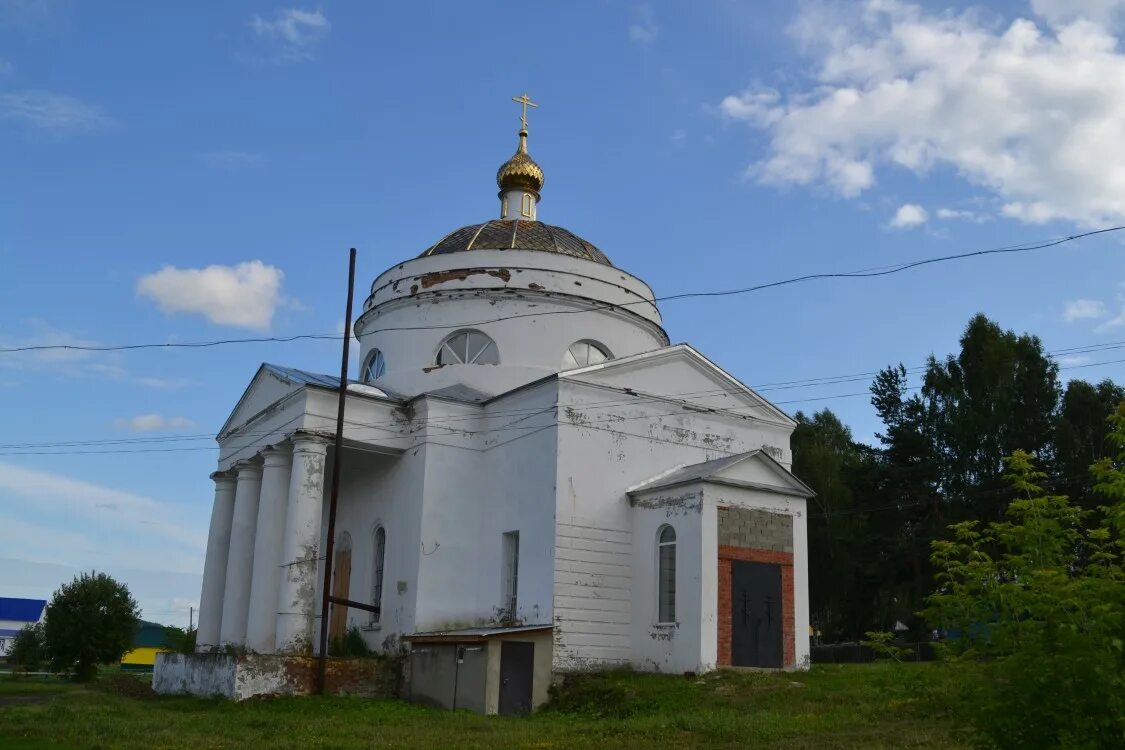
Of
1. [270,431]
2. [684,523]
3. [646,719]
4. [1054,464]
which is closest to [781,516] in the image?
[684,523]

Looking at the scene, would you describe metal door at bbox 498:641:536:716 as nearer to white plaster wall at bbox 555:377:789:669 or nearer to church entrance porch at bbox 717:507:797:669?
white plaster wall at bbox 555:377:789:669

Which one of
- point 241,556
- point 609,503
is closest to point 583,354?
point 609,503

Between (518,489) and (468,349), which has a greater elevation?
(468,349)

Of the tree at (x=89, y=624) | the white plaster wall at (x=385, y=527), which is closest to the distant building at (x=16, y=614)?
the tree at (x=89, y=624)

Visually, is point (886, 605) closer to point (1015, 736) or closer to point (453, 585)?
point (453, 585)

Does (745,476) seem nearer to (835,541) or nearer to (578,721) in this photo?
(578,721)

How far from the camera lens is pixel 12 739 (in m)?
14.3

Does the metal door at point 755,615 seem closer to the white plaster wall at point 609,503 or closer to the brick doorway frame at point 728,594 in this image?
the brick doorway frame at point 728,594

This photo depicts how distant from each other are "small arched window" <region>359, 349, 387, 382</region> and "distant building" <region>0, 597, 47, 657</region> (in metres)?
54.0

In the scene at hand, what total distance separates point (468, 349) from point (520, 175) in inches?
297

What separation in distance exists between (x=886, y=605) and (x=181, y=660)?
25.4 m

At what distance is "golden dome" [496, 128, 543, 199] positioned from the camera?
1227 inches

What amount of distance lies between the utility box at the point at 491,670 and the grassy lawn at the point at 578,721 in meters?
0.53

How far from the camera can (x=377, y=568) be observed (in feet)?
81.2
